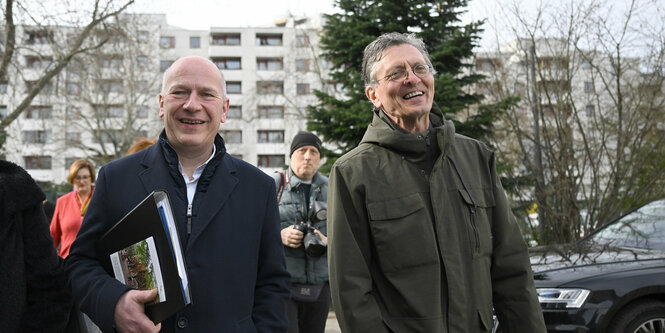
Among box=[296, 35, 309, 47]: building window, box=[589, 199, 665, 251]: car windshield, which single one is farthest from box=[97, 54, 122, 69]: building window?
box=[589, 199, 665, 251]: car windshield

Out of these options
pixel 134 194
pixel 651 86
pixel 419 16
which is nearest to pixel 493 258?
pixel 134 194

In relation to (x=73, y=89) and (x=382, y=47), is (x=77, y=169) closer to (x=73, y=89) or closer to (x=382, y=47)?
(x=382, y=47)

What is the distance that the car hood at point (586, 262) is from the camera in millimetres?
5012

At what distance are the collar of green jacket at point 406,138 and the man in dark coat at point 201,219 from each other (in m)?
0.52

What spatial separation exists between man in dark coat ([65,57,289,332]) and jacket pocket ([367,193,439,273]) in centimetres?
43

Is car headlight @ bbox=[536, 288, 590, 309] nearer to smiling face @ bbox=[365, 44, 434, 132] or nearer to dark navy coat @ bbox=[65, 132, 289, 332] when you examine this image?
smiling face @ bbox=[365, 44, 434, 132]

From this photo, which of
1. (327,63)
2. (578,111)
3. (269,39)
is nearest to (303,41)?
(327,63)

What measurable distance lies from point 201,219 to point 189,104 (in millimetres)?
456

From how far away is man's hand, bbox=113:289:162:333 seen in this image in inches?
75.2

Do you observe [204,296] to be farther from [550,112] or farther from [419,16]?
[419,16]

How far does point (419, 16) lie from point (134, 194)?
1239 cm

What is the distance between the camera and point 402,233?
2.36 m

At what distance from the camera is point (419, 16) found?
45.0 feet

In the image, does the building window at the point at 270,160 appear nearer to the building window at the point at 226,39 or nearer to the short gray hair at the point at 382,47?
the building window at the point at 226,39
